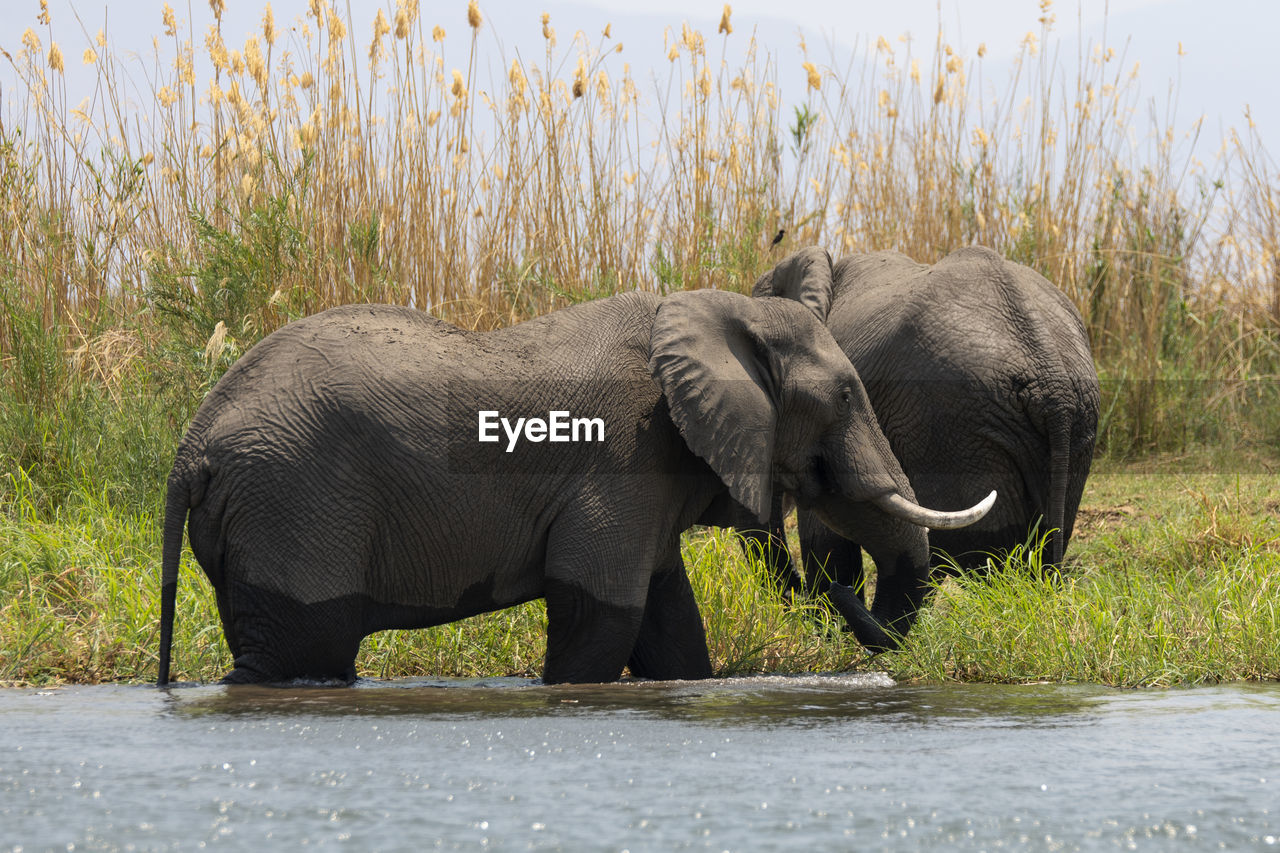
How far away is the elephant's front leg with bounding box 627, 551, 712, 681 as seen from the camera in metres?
5.57

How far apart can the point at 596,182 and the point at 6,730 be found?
597cm

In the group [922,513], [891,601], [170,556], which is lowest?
[891,601]

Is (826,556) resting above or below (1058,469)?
below

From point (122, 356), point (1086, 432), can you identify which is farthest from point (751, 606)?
point (122, 356)

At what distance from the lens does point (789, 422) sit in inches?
217

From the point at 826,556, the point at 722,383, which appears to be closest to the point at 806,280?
the point at 826,556

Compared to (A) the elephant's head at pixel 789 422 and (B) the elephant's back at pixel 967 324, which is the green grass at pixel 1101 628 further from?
(B) the elephant's back at pixel 967 324

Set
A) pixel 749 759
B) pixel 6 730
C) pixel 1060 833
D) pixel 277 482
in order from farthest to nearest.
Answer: pixel 277 482 < pixel 6 730 < pixel 749 759 < pixel 1060 833

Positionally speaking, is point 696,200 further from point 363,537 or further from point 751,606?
point 363,537

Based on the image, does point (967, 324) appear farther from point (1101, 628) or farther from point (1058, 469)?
point (1101, 628)

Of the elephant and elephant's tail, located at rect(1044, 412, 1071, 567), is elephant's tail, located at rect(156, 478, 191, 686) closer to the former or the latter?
the elephant

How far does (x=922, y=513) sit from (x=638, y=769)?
2220 mm

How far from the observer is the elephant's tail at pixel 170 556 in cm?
487

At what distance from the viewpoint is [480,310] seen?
323 inches
